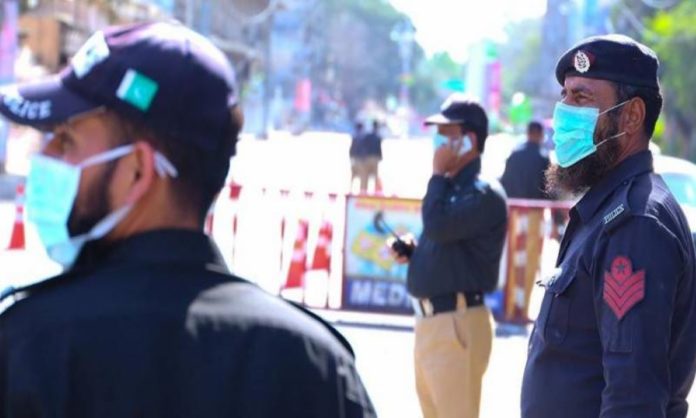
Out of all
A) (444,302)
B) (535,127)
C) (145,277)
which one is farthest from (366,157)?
(145,277)

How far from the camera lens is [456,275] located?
557cm

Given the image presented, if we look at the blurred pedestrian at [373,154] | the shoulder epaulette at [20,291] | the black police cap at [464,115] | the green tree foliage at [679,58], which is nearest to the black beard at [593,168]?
the shoulder epaulette at [20,291]

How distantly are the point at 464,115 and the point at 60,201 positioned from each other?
12.8 feet

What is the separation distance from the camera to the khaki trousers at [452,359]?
5.51m

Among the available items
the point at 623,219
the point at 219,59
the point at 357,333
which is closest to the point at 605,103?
the point at 623,219

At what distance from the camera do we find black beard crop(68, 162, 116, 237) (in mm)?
2080

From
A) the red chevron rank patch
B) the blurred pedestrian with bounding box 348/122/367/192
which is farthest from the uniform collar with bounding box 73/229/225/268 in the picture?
the blurred pedestrian with bounding box 348/122/367/192

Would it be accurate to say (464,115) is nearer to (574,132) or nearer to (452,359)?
(452,359)

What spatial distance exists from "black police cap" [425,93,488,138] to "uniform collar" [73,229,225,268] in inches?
149

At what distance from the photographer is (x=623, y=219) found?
315cm

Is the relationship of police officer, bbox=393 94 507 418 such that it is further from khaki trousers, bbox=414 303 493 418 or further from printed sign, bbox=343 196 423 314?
printed sign, bbox=343 196 423 314

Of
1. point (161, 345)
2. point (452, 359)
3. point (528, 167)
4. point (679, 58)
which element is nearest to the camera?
point (161, 345)

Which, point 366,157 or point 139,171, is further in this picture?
point 366,157

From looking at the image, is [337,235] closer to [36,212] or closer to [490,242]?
[490,242]
